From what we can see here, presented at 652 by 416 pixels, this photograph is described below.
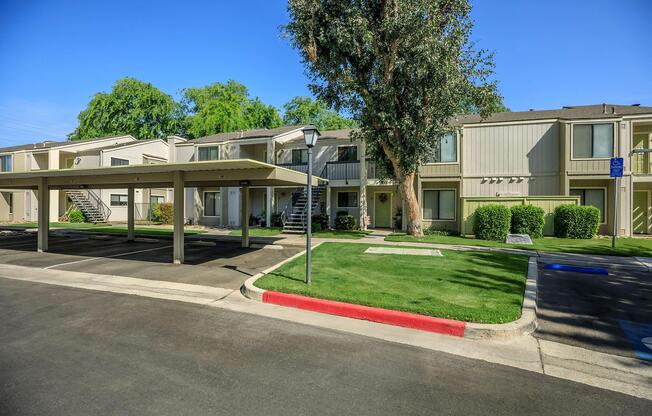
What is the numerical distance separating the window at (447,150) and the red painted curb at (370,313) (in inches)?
620

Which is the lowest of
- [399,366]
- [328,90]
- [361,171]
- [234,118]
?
[399,366]

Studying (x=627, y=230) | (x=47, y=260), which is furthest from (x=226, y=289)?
(x=627, y=230)

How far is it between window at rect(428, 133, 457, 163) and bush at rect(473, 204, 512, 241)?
A: 4.81 metres

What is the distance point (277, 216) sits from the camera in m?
23.6

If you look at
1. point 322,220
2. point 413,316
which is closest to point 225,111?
point 322,220

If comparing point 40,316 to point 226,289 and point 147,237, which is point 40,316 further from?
point 147,237

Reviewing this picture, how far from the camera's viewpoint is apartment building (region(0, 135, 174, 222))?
2817 centimetres

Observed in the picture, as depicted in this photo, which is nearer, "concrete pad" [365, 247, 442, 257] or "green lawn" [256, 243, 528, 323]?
"green lawn" [256, 243, 528, 323]

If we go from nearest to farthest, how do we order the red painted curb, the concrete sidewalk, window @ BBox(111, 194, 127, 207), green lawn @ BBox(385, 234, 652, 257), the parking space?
the concrete sidewalk → the parking space → the red painted curb → green lawn @ BBox(385, 234, 652, 257) → window @ BBox(111, 194, 127, 207)

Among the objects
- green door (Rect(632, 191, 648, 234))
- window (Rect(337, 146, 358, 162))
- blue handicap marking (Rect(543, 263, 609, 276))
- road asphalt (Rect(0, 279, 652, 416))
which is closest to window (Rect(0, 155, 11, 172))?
window (Rect(337, 146, 358, 162))

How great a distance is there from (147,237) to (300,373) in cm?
1657

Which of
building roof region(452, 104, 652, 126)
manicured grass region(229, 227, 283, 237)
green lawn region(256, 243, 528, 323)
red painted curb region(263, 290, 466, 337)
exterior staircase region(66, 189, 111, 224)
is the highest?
building roof region(452, 104, 652, 126)

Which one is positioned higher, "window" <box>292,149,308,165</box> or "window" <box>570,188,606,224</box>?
"window" <box>292,149,308,165</box>

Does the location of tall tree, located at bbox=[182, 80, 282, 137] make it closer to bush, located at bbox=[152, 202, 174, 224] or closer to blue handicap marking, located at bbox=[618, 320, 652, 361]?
bush, located at bbox=[152, 202, 174, 224]
